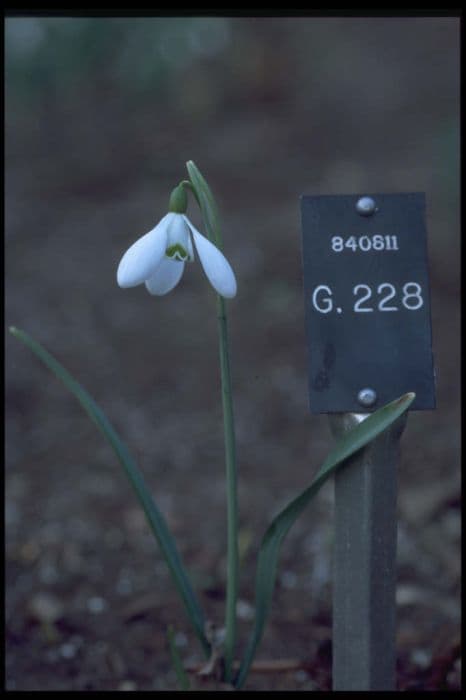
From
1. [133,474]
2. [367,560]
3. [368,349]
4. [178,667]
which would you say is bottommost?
[178,667]

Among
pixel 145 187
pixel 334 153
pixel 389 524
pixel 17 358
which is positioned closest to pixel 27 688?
pixel 389 524

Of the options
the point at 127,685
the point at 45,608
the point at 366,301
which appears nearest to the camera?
the point at 366,301

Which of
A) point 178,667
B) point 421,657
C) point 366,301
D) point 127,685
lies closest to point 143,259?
point 366,301

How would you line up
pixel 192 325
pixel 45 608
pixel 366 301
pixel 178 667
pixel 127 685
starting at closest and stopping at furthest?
pixel 366 301 → pixel 178 667 → pixel 127 685 → pixel 45 608 → pixel 192 325

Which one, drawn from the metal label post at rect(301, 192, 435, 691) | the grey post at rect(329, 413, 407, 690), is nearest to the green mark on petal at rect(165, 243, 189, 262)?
the metal label post at rect(301, 192, 435, 691)

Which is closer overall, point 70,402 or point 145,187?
point 70,402

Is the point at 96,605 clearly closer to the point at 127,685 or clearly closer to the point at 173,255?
the point at 127,685

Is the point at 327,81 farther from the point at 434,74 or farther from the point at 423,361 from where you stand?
the point at 423,361

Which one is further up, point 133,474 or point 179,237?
point 179,237

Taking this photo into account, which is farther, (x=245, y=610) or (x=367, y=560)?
(x=245, y=610)
